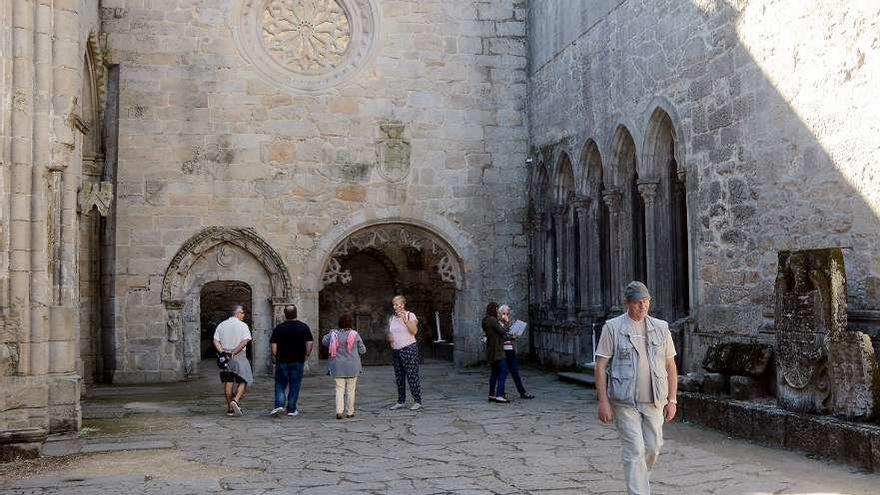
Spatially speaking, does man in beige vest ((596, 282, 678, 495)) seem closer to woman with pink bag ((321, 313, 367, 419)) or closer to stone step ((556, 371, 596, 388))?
woman with pink bag ((321, 313, 367, 419))

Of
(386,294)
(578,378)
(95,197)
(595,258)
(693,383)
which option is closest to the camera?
(693,383)

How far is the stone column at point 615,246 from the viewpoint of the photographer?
13219 millimetres

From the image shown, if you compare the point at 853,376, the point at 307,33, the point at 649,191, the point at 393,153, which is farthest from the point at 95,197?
the point at 853,376

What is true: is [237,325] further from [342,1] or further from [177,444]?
[342,1]

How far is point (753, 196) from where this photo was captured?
32.7ft

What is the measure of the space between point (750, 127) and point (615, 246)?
376 centimetres

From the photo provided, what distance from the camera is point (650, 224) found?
12.3 metres

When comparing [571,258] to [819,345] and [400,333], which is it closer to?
[400,333]

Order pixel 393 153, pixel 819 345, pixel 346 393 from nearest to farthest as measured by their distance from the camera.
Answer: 1. pixel 819 345
2. pixel 346 393
3. pixel 393 153

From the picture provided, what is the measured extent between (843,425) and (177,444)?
5561mm

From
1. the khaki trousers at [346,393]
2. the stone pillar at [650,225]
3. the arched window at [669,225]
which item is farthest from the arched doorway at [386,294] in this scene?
the khaki trousers at [346,393]

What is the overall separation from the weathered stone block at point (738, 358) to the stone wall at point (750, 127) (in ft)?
1.37

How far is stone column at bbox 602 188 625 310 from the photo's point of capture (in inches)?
520

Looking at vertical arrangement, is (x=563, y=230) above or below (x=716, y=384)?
above
